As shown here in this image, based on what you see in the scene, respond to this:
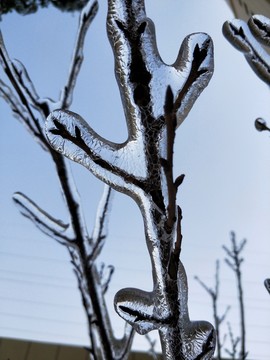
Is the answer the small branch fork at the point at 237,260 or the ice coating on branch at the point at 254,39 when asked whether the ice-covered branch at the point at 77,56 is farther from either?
the small branch fork at the point at 237,260

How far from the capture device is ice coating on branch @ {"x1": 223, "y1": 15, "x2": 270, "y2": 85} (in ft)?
1.49

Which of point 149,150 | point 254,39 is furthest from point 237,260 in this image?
point 149,150

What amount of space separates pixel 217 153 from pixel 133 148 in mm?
800

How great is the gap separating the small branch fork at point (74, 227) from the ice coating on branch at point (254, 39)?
18cm

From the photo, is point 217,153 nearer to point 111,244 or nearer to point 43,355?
point 111,244

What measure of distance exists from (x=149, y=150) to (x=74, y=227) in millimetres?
183

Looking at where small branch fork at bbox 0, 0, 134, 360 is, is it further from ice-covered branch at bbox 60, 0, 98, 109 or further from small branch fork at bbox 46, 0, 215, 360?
small branch fork at bbox 46, 0, 215, 360

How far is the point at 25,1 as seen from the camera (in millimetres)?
880

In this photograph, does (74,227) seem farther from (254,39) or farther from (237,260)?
(237,260)

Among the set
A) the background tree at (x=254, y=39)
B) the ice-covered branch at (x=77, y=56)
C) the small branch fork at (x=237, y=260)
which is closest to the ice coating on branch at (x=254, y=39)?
the background tree at (x=254, y=39)

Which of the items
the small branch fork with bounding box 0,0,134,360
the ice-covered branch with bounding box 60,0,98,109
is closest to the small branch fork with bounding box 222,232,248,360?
the small branch fork with bounding box 0,0,134,360

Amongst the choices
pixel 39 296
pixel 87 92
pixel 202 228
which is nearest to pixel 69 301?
pixel 39 296

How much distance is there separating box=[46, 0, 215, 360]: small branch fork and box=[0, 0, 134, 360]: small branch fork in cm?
15

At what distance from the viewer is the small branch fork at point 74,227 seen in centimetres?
41
